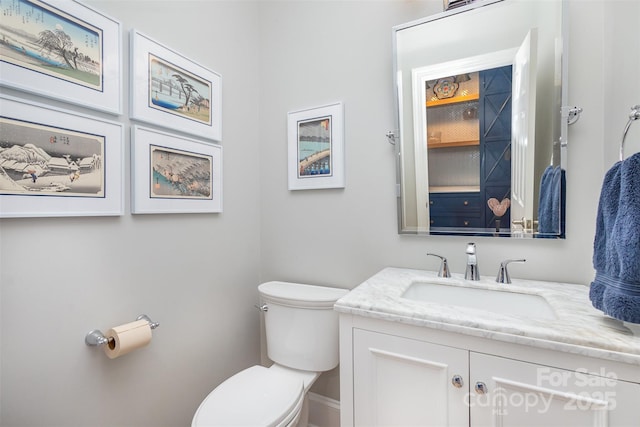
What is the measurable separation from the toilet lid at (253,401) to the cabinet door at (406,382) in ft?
0.89

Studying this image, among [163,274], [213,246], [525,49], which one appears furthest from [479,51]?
[163,274]

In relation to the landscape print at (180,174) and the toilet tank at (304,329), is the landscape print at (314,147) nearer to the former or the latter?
the landscape print at (180,174)

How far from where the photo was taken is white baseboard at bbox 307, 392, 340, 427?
4.94 feet

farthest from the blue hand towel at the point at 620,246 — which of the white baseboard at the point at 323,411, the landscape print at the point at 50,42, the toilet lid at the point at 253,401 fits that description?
the landscape print at the point at 50,42

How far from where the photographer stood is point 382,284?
3.64 ft

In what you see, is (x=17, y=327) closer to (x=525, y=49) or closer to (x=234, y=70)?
(x=234, y=70)

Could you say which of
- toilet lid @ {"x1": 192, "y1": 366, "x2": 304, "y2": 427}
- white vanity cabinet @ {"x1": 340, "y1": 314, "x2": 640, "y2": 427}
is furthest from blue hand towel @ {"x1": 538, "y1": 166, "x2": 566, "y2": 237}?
toilet lid @ {"x1": 192, "y1": 366, "x2": 304, "y2": 427}

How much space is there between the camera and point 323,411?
1.54 meters

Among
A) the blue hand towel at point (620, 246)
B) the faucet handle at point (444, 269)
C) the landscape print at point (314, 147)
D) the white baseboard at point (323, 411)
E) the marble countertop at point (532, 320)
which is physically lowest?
the white baseboard at point (323, 411)

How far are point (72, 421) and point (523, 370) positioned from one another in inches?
52.3

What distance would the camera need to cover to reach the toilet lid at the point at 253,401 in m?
0.97

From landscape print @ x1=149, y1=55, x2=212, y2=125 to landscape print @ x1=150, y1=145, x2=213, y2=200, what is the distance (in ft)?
0.57

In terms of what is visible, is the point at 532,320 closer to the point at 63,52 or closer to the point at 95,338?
the point at 95,338

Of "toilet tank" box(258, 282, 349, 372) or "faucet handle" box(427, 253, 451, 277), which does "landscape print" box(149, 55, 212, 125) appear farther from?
"faucet handle" box(427, 253, 451, 277)
